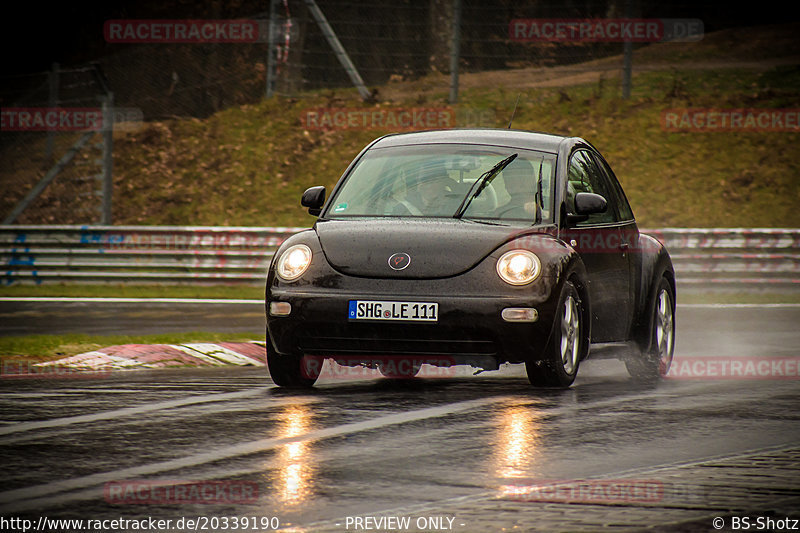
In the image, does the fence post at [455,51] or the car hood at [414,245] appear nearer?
the car hood at [414,245]

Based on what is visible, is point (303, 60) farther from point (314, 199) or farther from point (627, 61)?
point (314, 199)

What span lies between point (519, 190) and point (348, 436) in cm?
296

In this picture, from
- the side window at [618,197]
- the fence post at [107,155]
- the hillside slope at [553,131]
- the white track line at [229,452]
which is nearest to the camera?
the white track line at [229,452]

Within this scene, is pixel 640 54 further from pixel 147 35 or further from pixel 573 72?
pixel 147 35

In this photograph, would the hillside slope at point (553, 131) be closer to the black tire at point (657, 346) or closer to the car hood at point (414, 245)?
the black tire at point (657, 346)

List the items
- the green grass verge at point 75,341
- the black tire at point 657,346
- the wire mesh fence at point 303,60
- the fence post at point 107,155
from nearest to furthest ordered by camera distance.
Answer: the black tire at point 657,346
the green grass verge at point 75,341
the fence post at point 107,155
the wire mesh fence at point 303,60

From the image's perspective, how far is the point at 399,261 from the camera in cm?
892

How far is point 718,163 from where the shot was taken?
25703mm

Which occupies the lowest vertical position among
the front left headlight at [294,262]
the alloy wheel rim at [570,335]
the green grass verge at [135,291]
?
the green grass verge at [135,291]

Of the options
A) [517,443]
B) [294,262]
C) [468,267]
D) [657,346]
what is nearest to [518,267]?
[468,267]

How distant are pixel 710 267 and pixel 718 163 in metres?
5.40

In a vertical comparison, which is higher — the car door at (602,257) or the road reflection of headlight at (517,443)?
the car door at (602,257)

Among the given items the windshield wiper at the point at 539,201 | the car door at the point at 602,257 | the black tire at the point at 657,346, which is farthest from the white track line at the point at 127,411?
the black tire at the point at 657,346

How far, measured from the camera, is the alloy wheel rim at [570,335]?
922cm
